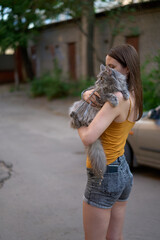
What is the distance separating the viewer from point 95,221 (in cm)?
179

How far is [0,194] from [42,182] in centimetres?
76

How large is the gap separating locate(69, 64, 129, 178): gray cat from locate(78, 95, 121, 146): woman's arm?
0.13 ft

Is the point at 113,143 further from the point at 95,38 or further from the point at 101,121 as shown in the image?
the point at 95,38

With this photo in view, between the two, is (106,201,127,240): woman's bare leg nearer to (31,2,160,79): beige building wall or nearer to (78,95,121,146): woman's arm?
(78,95,121,146): woman's arm

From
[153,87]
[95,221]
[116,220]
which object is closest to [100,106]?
[95,221]

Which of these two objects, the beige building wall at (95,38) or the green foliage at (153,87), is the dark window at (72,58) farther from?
the green foliage at (153,87)

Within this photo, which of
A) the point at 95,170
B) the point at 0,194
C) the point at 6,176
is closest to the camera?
the point at 95,170

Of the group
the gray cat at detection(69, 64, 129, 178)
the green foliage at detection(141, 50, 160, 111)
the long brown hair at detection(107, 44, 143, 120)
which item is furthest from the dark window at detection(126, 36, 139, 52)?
the gray cat at detection(69, 64, 129, 178)

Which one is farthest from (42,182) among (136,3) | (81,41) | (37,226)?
(81,41)

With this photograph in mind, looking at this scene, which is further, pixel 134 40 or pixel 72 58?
pixel 72 58

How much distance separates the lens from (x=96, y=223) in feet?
5.87

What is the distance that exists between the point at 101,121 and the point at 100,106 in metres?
0.14

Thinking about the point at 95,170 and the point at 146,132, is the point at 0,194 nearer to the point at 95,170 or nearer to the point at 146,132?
the point at 146,132

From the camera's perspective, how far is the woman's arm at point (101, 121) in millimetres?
1658
